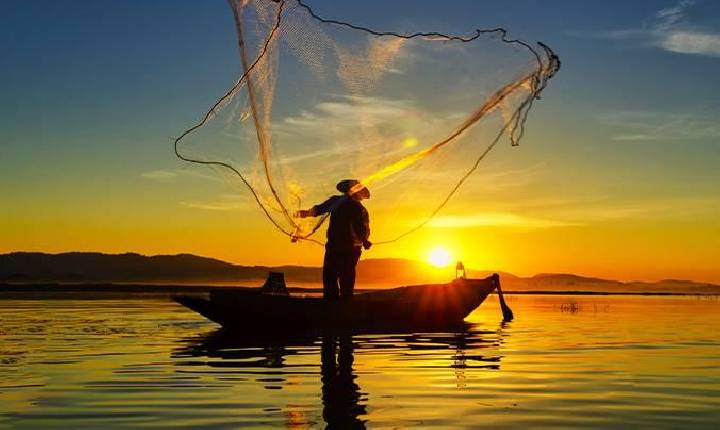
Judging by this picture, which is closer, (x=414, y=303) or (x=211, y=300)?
(x=211, y=300)

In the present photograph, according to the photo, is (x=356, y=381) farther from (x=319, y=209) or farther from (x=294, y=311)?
(x=294, y=311)

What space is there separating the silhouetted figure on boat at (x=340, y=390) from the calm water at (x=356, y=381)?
3cm

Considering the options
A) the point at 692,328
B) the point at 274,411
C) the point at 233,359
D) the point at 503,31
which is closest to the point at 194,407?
the point at 274,411

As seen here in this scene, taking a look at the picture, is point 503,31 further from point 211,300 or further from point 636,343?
point 211,300

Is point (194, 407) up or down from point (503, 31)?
down

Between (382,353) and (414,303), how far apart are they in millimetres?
9673

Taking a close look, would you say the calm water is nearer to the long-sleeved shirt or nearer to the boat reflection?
the boat reflection

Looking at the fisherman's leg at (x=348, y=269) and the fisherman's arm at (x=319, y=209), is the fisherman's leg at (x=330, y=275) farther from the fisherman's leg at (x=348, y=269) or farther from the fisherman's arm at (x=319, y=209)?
the fisherman's arm at (x=319, y=209)

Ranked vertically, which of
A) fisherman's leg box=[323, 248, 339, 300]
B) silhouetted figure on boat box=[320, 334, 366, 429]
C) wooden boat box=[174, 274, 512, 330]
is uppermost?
fisherman's leg box=[323, 248, 339, 300]

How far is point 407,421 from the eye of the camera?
10586 mm

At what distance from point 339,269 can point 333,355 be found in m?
6.55

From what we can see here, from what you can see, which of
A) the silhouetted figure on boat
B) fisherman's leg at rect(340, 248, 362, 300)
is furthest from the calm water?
fisherman's leg at rect(340, 248, 362, 300)

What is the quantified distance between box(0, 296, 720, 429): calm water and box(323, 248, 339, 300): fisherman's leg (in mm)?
1797

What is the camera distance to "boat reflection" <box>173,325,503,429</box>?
502 inches
